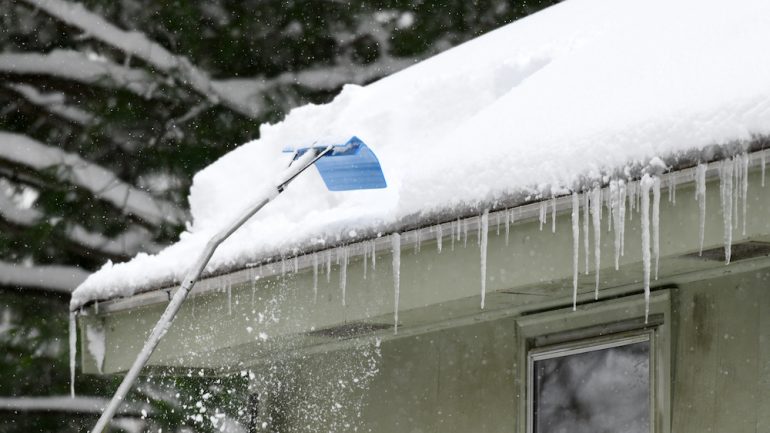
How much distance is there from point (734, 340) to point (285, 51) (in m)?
11.1

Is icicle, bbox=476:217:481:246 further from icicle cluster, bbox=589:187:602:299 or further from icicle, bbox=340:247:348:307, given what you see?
icicle, bbox=340:247:348:307

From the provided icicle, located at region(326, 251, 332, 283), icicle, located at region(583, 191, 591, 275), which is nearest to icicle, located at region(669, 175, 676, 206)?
icicle, located at region(583, 191, 591, 275)

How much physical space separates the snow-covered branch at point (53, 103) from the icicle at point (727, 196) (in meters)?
11.8

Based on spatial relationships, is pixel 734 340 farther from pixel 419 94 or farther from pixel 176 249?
pixel 176 249

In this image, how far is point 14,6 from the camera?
587 inches

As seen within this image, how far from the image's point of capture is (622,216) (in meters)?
3.81

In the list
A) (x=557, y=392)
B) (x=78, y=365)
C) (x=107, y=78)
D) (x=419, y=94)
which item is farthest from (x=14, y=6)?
(x=557, y=392)

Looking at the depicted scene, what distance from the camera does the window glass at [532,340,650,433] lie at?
467cm

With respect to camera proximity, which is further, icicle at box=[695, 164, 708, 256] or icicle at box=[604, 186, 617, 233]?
icicle at box=[604, 186, 617, 233]

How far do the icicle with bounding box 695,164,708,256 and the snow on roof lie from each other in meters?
0.08

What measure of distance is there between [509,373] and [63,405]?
9508 millimetres

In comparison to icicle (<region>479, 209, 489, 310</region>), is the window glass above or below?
below

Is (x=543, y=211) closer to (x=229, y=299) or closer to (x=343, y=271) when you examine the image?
(x=343, y=271)

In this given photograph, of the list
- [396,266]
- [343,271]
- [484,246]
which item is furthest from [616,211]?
[343,271]
